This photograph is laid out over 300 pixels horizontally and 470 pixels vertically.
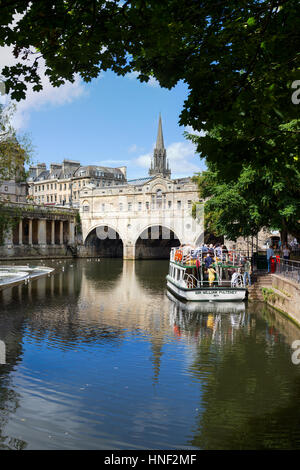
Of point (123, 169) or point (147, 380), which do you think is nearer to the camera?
point (147, 380)

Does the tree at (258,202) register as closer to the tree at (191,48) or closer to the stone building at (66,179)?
the tree at (191,48)

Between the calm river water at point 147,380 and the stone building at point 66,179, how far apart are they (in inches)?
2983

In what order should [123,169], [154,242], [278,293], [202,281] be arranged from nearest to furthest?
[278,293]
[202,281]
[154,242]
[123,169]

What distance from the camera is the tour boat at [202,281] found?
73.8ft

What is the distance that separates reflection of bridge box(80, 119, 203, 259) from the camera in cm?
5912

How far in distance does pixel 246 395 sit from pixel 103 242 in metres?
62.3

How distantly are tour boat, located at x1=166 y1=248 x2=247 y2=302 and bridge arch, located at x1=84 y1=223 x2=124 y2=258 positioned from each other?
42.0 metres

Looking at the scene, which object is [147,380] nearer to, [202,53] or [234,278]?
[202,53]

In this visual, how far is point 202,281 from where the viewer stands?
23.1 m

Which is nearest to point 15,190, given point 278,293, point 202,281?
point 202,281

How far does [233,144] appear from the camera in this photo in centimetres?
625

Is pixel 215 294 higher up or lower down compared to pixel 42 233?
lower down

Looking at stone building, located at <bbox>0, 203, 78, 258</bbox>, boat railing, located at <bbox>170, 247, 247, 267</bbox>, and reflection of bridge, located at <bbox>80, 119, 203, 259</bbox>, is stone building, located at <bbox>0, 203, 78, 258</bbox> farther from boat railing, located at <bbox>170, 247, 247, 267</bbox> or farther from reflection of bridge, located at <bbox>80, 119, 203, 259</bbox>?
boat railing, located at <bbox>170, 247, 247, 267</bbox>

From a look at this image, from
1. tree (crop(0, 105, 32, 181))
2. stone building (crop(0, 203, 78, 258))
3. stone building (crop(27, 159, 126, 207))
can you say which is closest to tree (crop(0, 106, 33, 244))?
tree (crop(0, 105, 32, 181))
